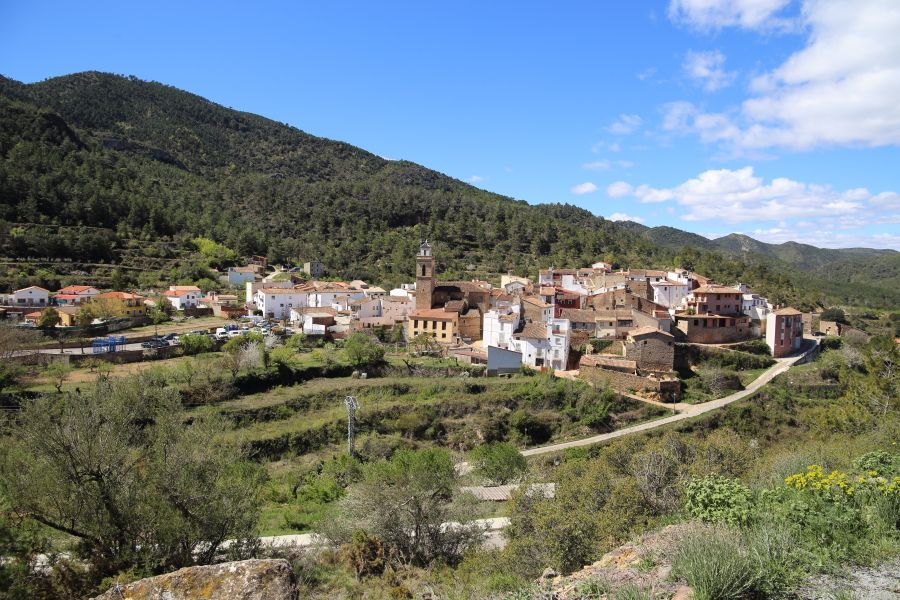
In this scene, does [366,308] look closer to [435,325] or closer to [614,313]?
[435,325]

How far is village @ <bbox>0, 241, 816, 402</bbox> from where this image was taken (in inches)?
1335

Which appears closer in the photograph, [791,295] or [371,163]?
[791,295]

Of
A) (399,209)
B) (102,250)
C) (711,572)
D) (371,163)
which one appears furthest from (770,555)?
(371,163)

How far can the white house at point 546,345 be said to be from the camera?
35.0 metres

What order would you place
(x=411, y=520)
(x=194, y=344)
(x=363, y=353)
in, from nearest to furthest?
(x=411, y=520), (x=363, y=353), (x=194, y=344)

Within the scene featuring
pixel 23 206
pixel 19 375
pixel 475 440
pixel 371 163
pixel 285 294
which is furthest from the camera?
pixel 371 163

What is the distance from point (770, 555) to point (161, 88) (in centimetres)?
18436

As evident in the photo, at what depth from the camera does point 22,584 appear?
6.91 metres

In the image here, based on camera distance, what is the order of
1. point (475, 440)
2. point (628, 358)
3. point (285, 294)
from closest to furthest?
point (475, 440)
point (628, 358)
point (285, 294)

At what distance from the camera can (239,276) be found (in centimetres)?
5653

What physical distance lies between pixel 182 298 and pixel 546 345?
104ft

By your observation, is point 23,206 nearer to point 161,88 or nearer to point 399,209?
point 399,209

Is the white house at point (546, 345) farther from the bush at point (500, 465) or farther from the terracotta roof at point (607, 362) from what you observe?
the bush at point (500, 465)

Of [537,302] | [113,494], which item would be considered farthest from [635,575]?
[537,302]
